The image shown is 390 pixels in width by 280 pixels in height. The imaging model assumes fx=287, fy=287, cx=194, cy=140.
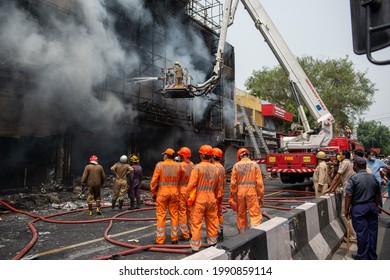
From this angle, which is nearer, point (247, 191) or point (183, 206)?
point (247, 191)

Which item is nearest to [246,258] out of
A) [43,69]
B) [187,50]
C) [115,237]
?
[115,237]

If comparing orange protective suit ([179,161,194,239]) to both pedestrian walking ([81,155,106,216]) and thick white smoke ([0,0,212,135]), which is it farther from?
thick white smoke ([0,0,212,135])

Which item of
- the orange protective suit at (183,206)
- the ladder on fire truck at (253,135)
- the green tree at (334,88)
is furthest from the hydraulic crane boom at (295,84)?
the green tree at (334,88)

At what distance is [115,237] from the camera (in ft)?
17.5

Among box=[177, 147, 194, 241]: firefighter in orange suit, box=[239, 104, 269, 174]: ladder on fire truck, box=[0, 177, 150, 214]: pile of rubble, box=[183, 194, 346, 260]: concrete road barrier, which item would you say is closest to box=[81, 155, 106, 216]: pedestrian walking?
box=[0, 177, 150, 214]: pile of rubble

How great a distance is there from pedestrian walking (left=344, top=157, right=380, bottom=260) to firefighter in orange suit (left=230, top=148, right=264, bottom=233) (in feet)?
4.21

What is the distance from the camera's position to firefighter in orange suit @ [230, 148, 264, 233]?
4.59 m

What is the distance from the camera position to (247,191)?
4.64 metres

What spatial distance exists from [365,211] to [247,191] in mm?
1653

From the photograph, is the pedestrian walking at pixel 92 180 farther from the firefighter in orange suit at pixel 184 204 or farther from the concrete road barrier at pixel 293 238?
the concrete road barrier at pixel 293 238

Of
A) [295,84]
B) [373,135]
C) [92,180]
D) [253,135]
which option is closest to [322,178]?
[295,84]

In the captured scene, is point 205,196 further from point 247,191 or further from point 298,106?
point 298,106

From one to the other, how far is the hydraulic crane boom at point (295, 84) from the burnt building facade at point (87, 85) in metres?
3.82
